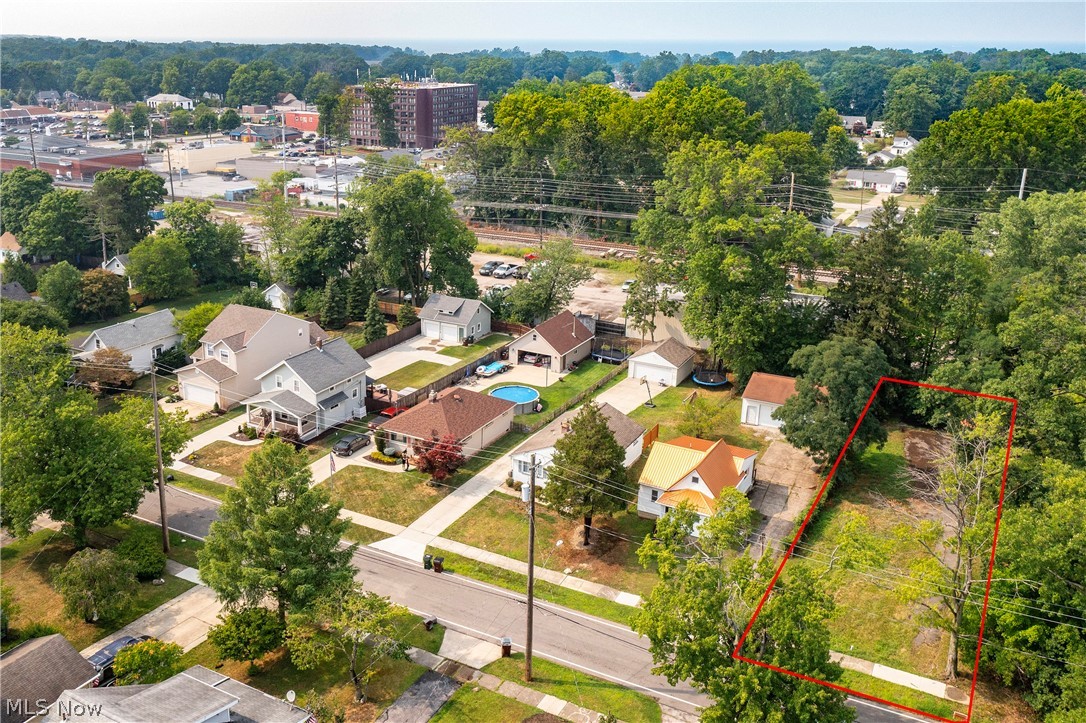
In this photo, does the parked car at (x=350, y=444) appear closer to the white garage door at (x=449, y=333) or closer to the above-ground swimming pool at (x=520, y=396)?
the above-ground swimming pool at (x=520, y=396)

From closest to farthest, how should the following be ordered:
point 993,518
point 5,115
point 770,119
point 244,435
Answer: point 993,518 → point 244,435 → point 770,119 → point 5,115

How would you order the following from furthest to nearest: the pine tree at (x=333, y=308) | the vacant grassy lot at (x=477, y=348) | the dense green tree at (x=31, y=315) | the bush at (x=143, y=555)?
the pine tree at (x=333, y=308) < the vacant grassy lot at (x=477, y=348) < the dense green tree at (x=31, y=315) < the bush at (x=143, y=555)

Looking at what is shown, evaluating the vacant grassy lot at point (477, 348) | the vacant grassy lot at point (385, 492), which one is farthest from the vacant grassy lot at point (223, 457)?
the vacant grassy lot at point (477, 348)

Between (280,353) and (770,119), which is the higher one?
(770,119)

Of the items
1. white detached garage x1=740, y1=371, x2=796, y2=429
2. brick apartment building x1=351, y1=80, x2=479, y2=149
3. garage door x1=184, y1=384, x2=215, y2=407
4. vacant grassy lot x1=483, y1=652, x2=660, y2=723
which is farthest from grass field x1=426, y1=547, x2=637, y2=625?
brick apartment building x1=351, y1=80, x2=479, y2=149

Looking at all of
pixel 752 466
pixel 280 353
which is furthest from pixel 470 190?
pixel 752 466

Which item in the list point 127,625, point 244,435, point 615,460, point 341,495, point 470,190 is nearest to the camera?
point 127,625

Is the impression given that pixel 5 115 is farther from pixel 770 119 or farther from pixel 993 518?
pixel 993 518

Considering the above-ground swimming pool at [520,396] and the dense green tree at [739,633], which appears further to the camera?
the above-ground swimming pool at [520,396]
